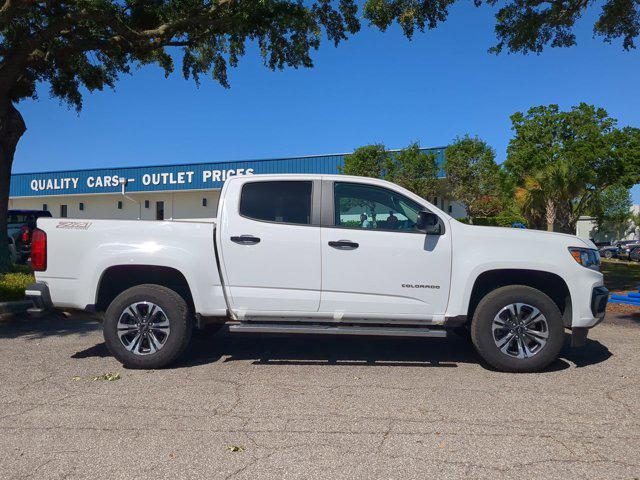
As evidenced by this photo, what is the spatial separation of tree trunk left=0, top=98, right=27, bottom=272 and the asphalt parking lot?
5295mm

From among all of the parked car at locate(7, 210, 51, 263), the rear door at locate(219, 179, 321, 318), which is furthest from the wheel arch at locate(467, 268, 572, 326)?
the parked car at locate(7, 210, 51, 263)

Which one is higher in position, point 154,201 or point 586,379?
point 154,201

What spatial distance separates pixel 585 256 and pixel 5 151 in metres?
11.0

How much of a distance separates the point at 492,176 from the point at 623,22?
13098 mm

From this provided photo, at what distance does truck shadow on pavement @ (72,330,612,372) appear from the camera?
5.69m

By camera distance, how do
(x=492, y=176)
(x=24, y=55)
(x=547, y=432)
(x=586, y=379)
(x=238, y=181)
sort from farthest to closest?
1. (x=492, y=176)
2. (x=24, y=55)
3. (x=238, y=181)
4. (x=586, y=379)
5. (x=547, y=432)

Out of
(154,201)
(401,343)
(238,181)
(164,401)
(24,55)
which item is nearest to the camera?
(164,401)

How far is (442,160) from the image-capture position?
25.9m

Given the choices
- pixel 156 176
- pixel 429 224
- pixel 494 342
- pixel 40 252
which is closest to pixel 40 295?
pixel 40 252

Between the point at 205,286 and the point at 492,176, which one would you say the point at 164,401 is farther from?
the point at 492,176

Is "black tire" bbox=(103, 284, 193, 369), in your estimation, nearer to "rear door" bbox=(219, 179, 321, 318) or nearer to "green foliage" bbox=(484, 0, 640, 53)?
"rear door" bbox=(219, 179, 321, 318)

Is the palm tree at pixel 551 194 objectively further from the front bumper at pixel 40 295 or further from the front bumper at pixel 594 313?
the front bumper at pixel 40 295

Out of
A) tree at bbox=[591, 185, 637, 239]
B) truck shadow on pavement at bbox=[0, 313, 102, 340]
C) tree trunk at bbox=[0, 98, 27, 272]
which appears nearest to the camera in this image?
truck shadow on pavement at bbox=[0, 313, 102, 340]

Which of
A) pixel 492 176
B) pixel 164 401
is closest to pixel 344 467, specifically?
pixel 164 401
